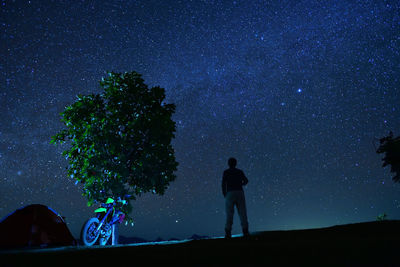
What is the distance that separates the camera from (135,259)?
5.26 metres

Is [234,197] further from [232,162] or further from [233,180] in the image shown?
[232,162]

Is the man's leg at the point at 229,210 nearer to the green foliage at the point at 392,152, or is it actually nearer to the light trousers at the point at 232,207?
the light trousers at the point at 232,207

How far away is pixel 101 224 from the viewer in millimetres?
12305

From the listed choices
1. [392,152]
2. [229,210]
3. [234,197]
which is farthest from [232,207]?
[392,152]

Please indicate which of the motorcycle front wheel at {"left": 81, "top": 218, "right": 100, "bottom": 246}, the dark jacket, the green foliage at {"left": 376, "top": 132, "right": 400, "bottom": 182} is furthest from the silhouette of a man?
the green foliage at {"left": 376, "top": 132, "right": 400, "bottom": 182}

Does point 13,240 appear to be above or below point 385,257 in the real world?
above

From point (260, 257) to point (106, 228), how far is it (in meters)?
9.71

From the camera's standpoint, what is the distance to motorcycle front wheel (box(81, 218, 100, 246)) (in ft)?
36.7

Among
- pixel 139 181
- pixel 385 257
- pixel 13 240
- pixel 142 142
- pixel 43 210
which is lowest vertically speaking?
pixel 385 257

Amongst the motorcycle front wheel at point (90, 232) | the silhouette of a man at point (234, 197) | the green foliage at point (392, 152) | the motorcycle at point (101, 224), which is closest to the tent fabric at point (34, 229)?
the motorcycle at point (101, 224)

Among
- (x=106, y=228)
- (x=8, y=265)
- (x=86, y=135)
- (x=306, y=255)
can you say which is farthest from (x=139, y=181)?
(x=306, y=255)

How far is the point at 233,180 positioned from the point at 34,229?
966cm

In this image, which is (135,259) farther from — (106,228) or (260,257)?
(106,228)

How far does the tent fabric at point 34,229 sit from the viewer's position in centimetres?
1248
